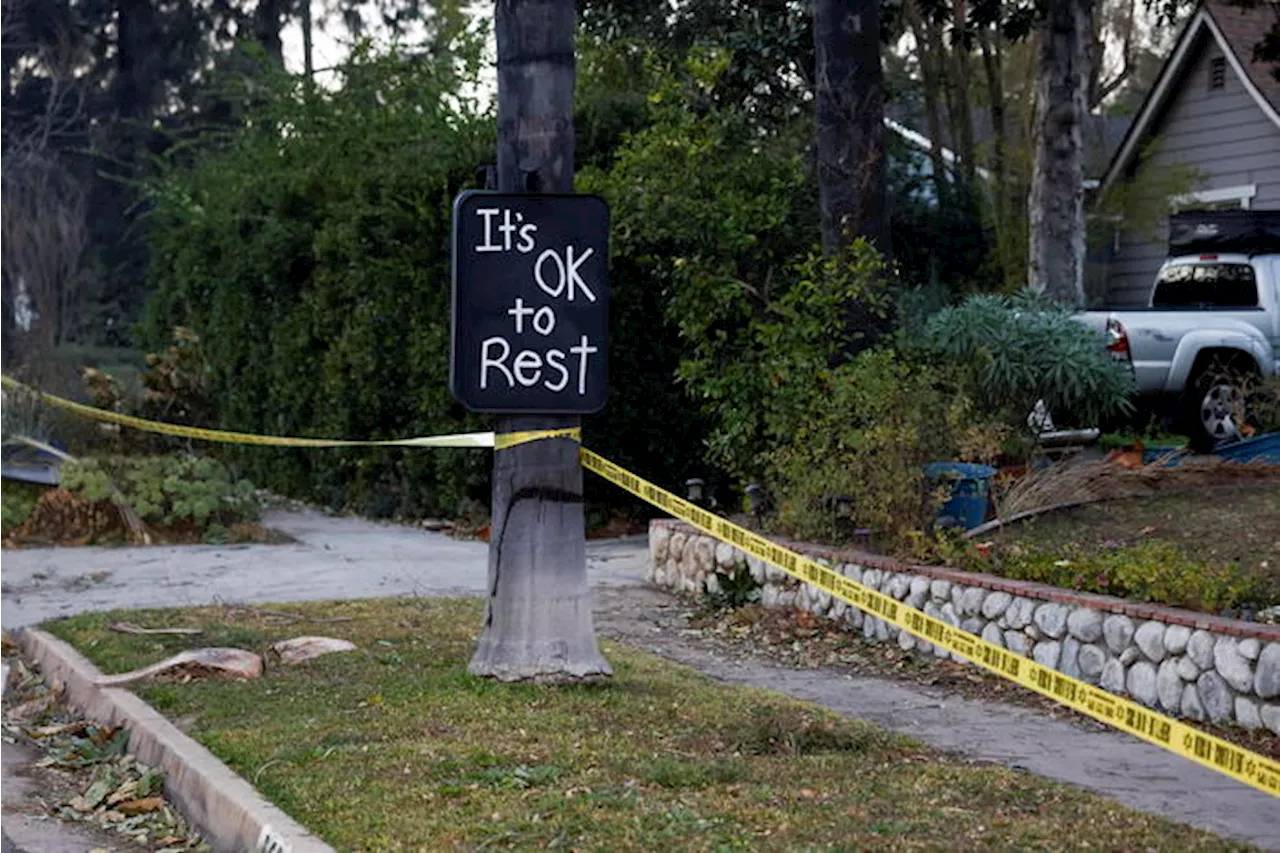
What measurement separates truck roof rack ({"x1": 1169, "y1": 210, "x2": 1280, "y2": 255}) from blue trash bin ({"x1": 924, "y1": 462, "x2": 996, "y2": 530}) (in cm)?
760

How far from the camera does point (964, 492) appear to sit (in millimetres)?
12297

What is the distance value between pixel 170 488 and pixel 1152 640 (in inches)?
374

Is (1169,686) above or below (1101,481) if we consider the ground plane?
below

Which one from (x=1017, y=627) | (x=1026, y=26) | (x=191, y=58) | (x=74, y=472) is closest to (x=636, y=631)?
(x=1017, y=627)

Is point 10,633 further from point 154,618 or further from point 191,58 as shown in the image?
point 191,58

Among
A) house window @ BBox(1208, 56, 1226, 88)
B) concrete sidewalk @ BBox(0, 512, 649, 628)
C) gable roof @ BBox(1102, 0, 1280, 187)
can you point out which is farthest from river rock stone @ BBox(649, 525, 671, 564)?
house window @ BBox(1208, 56, 1226, 88)

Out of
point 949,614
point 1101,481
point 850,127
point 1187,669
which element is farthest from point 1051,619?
point 850,127

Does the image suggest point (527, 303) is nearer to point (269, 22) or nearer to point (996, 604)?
point (996, 604)

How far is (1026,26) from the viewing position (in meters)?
18.5

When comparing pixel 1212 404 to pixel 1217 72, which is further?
pixel 1217 72

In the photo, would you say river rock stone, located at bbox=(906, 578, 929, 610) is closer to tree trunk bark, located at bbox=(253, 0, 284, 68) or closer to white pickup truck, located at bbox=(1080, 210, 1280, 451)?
white pickup truck, located at bbox=(1080, 210, 1280, 451)

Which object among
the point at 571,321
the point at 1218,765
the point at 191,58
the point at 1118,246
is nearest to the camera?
the point at 1218,765

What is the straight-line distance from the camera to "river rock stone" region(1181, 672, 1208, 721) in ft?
29.8

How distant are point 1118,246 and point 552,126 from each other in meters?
20.1
